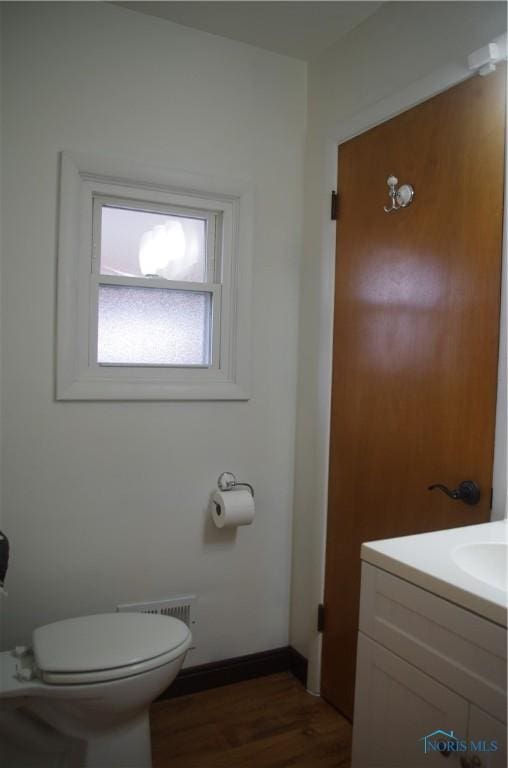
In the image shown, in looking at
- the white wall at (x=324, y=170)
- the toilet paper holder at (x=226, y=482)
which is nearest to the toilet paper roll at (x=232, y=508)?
the toilet paper holder at (x=226, y=482)

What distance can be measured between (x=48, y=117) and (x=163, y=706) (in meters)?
2.08

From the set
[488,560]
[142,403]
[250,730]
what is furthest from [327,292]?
[250,730]

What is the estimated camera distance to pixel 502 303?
1374 mm

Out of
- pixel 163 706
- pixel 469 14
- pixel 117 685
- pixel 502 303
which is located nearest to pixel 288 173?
pixel 469 14

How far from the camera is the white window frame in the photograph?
180cm

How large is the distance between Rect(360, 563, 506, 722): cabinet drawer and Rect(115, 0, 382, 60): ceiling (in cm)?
179

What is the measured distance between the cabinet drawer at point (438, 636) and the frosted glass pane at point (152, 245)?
1326 mm

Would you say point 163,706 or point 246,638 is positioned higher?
point 246,638

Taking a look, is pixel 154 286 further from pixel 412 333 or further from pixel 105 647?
pixel 105 647

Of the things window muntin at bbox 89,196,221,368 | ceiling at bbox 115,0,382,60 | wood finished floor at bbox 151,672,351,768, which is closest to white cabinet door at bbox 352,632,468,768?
wood finished floor at bbox 151,672,351,768

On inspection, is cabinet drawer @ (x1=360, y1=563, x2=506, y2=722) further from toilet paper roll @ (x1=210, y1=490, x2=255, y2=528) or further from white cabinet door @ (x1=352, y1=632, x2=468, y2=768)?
toilet paper roll @ (x1=210, y1=490, x2=255, y2=528)

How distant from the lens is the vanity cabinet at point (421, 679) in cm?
88

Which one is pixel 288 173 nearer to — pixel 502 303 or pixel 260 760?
pixel 502 303

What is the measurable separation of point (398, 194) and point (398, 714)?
1.42m
